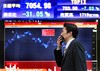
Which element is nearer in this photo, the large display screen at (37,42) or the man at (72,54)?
the man at (72,54)

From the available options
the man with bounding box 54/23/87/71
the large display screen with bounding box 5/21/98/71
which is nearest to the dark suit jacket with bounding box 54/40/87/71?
the man with bounding box 54/23/87/71

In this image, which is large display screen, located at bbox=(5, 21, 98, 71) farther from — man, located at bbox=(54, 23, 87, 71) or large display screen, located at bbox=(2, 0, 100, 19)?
man, located at bbox=(54, 23, 87, 71)

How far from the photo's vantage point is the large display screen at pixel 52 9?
526 centimetres

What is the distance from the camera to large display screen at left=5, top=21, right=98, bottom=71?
5285mm

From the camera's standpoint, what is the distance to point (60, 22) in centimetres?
529

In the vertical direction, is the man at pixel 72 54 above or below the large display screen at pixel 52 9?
below

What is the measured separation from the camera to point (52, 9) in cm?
525

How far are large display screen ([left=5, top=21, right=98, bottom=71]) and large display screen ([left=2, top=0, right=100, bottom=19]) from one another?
0.13 metres

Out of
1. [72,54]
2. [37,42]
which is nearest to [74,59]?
[72,54]

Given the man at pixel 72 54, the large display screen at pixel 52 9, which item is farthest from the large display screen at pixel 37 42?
the man at pixel 72 54

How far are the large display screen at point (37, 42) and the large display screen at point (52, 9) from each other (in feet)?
0.43

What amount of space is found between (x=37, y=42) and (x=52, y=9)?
59cm

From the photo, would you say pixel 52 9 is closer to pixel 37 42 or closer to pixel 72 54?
pixel 37 42

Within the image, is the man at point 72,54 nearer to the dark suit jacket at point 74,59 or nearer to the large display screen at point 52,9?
the dark suit jacket at point 74,59
